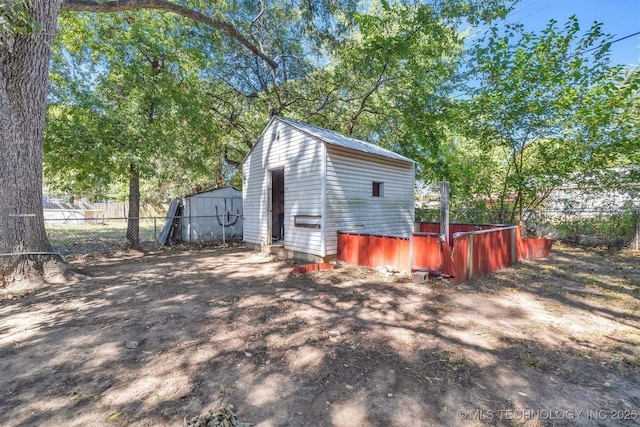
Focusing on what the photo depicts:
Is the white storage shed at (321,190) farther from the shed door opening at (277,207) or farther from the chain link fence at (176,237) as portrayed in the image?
the chain link fence at (176,237)

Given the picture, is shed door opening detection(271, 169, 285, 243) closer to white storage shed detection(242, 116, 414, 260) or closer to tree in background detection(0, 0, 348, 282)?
white storage shed detection(242, 116, 414, 260)

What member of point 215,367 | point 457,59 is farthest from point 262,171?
point 457,59

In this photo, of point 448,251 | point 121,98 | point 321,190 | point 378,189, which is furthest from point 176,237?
point 448,251

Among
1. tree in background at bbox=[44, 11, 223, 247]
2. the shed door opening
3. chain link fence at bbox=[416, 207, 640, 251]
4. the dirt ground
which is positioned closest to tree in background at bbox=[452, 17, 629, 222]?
chain link fence at bbox=[416, 207, 640, 251]

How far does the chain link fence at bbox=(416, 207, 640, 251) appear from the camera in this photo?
9.44 meters

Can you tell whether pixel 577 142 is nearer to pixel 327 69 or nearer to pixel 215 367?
pixel 327 69

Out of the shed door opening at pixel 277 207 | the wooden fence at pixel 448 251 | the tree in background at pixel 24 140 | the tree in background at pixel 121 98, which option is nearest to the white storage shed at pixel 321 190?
the wooden fence at pixel 448 251

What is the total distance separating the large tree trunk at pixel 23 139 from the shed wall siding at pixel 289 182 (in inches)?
209

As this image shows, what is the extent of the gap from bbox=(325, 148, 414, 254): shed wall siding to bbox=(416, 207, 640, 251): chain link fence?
5.08 m

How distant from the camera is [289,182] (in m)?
8.53

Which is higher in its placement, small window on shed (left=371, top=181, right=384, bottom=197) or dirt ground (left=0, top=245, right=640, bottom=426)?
small window on shed (left=371, top=181, right=384, bottom=197)

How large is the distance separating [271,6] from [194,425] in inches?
499

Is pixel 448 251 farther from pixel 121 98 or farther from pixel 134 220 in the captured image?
pixel 121 98

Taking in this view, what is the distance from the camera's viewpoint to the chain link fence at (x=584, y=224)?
372 inches
